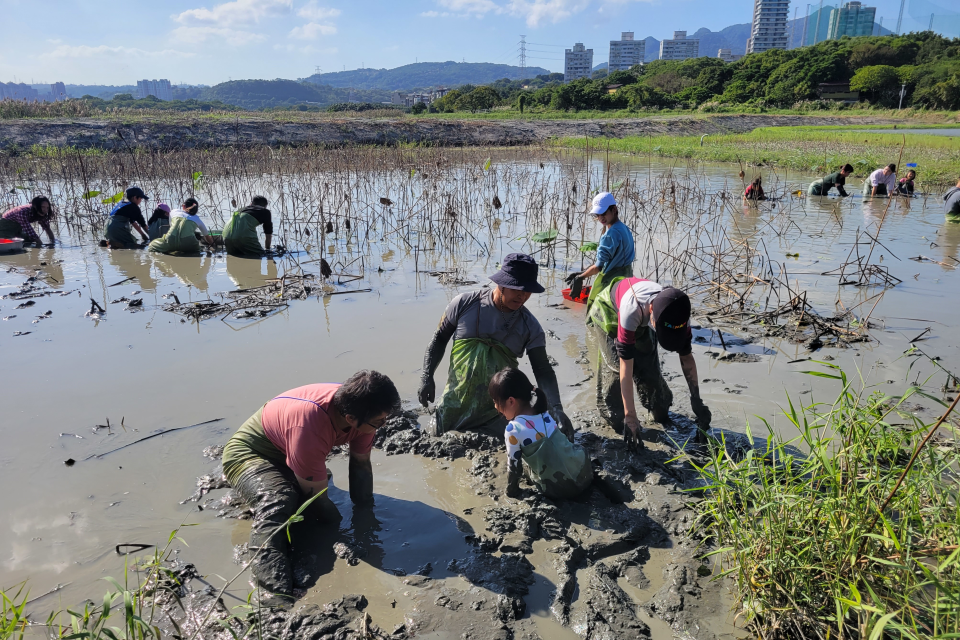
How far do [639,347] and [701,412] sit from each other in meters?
0.55

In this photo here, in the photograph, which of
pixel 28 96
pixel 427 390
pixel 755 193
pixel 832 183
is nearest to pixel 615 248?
pixel 427 390

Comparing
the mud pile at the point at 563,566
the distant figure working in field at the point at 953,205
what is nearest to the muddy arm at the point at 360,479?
the mud pile at the point at 563,566

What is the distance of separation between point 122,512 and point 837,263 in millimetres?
8844

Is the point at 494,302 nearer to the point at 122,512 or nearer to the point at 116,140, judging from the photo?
the point at 122,512

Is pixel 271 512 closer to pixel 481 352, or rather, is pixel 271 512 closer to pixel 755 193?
pixel 481 352

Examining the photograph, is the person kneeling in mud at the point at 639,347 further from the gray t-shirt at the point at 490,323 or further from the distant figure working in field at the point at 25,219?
the distant figure working in field at the point at 25,219

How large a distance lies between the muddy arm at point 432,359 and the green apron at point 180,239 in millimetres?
6461

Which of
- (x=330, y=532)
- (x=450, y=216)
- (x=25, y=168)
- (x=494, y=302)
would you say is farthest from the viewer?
(x=25, y=168)

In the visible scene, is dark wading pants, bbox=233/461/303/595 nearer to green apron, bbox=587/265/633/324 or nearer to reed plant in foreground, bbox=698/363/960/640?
reed plant in foreground, bbox=698/363/960/640

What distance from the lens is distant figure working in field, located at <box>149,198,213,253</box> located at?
8.55 metres

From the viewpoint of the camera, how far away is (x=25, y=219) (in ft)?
29.7

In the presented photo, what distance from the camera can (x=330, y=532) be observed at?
9.70ft

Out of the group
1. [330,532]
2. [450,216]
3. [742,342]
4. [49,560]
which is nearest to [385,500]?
[330,532]

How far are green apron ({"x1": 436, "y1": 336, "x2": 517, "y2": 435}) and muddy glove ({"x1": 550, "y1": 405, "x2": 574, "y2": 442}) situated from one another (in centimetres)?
45
